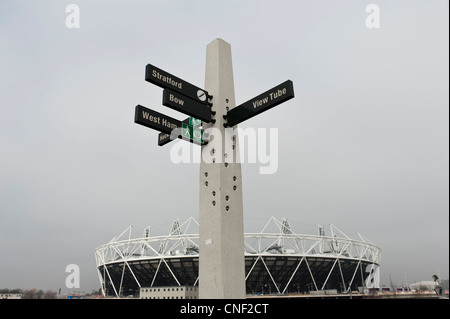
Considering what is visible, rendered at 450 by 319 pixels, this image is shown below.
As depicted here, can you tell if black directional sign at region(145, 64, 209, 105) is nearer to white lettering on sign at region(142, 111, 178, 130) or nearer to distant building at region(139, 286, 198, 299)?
white lettering on sign at region(142, 111, 178, 130)

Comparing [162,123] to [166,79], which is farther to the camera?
[166,79]

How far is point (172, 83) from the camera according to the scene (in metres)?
7.15

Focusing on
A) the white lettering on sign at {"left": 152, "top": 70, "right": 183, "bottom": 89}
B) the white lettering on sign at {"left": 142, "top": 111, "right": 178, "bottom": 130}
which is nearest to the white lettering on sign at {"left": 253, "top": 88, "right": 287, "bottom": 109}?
the white lettering on sign at {"left": 152, "top": 70, "right": 183, "bottom": 89}

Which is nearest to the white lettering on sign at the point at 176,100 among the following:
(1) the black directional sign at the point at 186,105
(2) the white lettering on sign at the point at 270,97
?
(1) the black directional sign at the point at 186,105

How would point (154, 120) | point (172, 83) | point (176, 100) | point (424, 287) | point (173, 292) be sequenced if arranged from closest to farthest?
point (154, 120)
point (176, 100)
point (172, 83)
point (173, 292)
point (424, 287)

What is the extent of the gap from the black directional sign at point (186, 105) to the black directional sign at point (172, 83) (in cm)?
21

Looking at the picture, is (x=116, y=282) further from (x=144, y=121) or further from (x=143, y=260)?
(x=144, y=121)

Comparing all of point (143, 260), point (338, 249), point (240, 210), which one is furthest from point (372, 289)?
point (240, 210)

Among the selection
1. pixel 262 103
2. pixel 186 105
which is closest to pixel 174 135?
pixel 186 105

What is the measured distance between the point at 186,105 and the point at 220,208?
2.38 metres

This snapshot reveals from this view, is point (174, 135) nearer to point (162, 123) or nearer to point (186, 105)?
point (162, 123)
